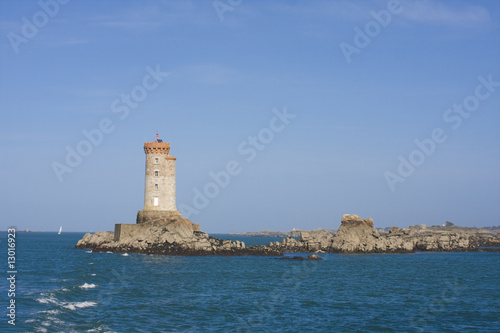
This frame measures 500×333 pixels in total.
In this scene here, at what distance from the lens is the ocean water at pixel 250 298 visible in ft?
87.3

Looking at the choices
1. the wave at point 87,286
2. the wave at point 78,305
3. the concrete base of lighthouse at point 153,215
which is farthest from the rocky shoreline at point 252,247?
the wave at point 78,305

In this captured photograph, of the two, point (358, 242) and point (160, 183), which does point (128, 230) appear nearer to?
point (160, 183)

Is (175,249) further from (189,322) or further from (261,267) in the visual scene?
(189,322)

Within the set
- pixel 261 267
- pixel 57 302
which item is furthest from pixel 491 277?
pixel 57 302

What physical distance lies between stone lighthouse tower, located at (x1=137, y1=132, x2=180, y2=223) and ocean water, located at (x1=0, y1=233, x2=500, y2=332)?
1459cm

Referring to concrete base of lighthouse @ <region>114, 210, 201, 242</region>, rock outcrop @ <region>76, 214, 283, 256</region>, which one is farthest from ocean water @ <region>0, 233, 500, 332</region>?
concrete base of lighthouse @ <region>114, 210, 201, 242</region>

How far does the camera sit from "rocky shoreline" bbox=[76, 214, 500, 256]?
217 ft

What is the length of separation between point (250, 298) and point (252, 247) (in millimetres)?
39327

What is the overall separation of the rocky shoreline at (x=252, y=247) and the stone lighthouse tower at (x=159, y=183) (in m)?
1.65

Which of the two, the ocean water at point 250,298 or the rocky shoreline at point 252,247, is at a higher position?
the rocky shoreline at point 252,247

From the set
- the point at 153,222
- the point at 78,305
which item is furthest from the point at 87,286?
the point at 153,222

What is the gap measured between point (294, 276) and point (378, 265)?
48.1 ft

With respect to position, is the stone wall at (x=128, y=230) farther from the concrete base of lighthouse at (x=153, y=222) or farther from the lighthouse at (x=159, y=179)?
the lighthouse at (x=159, y=179)

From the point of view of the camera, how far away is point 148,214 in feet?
224
